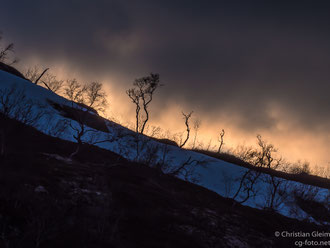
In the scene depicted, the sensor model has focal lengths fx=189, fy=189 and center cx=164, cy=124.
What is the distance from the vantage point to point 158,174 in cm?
3303

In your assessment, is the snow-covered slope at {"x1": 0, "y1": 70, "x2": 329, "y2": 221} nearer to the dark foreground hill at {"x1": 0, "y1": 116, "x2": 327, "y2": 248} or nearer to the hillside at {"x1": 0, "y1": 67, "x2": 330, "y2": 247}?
the hillside at {"x1": 0, "y1": 67, "x2": 330, "y2": 247}

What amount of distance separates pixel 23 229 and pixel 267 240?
17349mm

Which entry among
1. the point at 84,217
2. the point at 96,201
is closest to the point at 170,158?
the point at 96,201

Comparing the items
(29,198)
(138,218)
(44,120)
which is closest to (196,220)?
(138,218)

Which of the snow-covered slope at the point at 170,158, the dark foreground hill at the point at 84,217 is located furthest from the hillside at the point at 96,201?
the snow-covered slope at the point at 170,158

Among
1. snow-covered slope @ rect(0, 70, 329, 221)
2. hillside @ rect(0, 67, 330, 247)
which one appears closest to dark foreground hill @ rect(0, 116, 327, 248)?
hillside @ rect(0, 67, 330, 247)

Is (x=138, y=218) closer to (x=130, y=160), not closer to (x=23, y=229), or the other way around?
(x=23, y=229)

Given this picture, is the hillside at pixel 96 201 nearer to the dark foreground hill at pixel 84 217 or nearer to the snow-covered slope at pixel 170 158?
the dark foreground hill at pixel 84 217

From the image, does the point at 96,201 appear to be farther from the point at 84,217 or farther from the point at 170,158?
the point at 170,158

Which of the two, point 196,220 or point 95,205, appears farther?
point 196,220

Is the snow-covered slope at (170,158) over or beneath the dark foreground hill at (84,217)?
over

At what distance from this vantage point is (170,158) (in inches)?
1543

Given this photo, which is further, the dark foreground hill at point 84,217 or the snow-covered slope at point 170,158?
the snow-covered slope at point 170,158

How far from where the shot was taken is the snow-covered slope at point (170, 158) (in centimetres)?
3225
